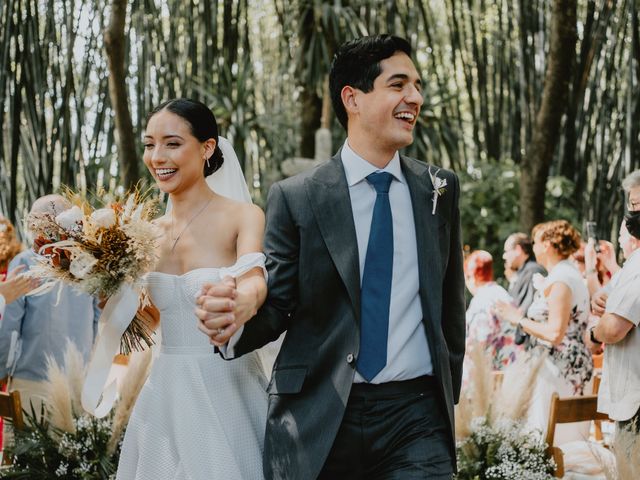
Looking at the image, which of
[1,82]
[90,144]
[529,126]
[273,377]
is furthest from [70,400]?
[529,126]

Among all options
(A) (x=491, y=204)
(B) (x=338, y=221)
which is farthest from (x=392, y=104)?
(A) (x=491, y=204)

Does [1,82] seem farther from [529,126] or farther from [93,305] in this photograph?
[529,126]

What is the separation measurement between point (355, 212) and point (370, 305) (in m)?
0.24

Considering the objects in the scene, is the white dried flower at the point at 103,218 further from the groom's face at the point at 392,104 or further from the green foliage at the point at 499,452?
the green foliage at the point at 499,452

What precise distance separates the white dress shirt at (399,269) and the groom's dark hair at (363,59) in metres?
0.18

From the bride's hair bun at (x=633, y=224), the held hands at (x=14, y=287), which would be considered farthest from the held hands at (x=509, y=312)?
the held hands at (x=14, y=287)

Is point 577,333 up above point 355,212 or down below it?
below

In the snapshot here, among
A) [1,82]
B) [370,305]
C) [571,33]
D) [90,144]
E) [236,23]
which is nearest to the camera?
[370,305]

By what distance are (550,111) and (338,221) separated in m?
4.47

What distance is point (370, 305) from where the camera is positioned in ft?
7.11

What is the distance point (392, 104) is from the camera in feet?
7.47

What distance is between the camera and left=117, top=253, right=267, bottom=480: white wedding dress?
8.29 feet

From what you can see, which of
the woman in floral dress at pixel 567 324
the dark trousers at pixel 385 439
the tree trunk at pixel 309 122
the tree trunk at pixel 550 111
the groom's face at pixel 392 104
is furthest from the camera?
the tree trunk at pixel 309 122

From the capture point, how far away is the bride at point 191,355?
254 centimetres
